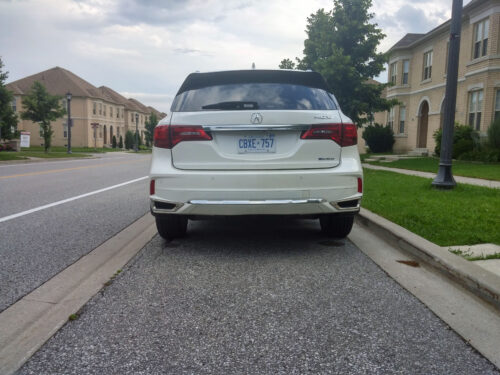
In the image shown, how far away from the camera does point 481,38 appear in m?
21.7

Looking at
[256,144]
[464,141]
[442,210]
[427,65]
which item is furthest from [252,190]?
[427,65]

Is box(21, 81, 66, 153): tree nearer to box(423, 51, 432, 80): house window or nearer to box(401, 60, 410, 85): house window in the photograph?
box(401, 60, 410, 85): house window

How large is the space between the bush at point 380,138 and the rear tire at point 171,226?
30.4m

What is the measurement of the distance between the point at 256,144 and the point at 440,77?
2527 cm

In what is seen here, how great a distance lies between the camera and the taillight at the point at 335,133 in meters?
4.37

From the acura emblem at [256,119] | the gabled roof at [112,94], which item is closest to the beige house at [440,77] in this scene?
the acura emblem at [256,119]

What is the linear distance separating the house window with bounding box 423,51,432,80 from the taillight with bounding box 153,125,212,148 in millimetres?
27066

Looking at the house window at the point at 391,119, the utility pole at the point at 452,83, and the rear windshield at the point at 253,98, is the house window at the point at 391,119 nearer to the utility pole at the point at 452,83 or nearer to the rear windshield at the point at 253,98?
the utility pole at the point at 452,83

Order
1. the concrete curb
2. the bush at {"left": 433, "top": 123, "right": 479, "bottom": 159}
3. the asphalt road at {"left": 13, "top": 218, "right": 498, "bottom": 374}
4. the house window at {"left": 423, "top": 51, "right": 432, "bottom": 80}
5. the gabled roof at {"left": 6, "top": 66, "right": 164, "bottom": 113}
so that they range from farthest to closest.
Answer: the gabled roof at {"left": 6, "top": 66, "right": 164, "bottom": 113} → the house window at {"left": 423, "top": 51, "right": 432, "bottom": 80} → the bush at {"left": 433, "top": 123, "right": 479, "bottom": 159} → the concrete curb → the asphalt road at {"left": 13, "top": 218, "right": 498, "bottom": 374}

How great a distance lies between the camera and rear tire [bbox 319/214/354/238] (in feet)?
16.6

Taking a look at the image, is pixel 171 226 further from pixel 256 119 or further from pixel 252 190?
pixel 256 119

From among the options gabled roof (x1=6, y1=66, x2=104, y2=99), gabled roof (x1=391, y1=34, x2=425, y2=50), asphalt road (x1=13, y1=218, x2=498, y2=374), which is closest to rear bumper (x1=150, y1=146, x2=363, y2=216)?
asphalt road (x1=13, y1=218, x2=498, y2=374)

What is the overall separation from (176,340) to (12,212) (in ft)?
17.9

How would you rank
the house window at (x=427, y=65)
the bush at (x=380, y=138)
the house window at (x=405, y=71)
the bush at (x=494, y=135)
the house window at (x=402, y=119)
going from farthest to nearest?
the bush at (x=380, y=138), the house window at (x=402, y=119), the house window at (x=405, y=71), the house window at (x=427, y=65), the bush at (x=494, y=135)
